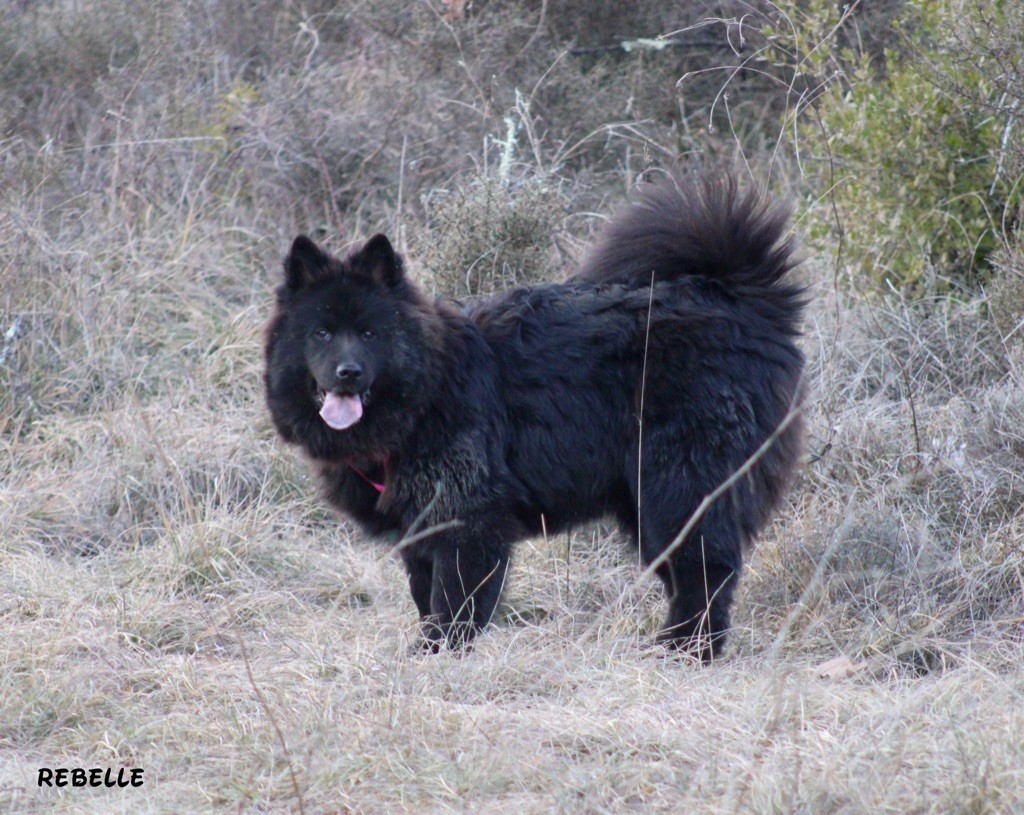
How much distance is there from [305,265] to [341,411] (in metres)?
0.63

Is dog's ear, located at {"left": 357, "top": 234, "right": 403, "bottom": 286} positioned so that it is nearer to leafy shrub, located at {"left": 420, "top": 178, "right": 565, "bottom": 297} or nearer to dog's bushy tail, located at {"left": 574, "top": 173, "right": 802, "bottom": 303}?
dog's bushy tail, located at {"left": 574, "top": 173, "right": 802, "bottom": 303}

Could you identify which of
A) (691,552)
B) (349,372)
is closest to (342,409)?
(349,372)

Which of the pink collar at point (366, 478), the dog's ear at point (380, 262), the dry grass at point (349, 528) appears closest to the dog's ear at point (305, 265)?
the dog's ear at point (380, 262)

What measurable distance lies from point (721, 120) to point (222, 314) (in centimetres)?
495

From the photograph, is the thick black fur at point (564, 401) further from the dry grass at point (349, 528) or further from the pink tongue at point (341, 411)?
the dry grass at point (349, 528)

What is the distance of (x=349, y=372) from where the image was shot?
179 inches

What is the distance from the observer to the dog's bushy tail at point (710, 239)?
4.93 metres

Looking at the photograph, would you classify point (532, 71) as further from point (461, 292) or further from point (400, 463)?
point (400, 463)

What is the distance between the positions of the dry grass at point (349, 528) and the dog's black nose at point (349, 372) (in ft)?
2.97

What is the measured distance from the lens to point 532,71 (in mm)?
9758

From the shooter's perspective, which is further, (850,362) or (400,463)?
(850,362)

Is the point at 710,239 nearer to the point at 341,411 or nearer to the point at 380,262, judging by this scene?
the point at 380,262

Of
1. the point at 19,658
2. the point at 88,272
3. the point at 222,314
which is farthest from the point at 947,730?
the point at 88,272

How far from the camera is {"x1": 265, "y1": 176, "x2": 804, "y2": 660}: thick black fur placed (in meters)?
4.73
